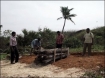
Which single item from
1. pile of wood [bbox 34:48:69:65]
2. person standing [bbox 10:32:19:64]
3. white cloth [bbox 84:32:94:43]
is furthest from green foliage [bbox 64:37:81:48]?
person standing [bbox 10:32:19:64]

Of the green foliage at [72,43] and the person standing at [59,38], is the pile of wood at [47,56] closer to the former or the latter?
the person standing at [59,38]

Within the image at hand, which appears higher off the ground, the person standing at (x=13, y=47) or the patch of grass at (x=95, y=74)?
the person standing at (x=13, y=47)

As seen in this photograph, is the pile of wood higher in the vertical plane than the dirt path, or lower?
higher

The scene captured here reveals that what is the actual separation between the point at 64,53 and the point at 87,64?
237cm

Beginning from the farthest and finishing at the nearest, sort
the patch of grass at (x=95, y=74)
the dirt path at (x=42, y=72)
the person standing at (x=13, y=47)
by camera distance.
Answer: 1. the person standing at (x=13, y=47)
2. the dirt path at (x=42, y=72)
3. the patch of grass at (x=95, y=74)

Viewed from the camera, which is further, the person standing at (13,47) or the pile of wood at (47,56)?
the person standing at (13,47)

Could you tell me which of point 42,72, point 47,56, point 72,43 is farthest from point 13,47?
point 72,43

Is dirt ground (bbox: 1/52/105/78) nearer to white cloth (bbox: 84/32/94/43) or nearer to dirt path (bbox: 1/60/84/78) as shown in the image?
dirt path (bbox: 1/60/84/78)

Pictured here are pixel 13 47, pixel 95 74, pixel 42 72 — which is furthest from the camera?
pixel 13 47

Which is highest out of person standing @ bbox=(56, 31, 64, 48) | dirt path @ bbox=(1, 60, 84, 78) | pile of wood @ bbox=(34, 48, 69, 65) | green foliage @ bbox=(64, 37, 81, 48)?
person standing @ bbox=(56, 31, 64, 48)

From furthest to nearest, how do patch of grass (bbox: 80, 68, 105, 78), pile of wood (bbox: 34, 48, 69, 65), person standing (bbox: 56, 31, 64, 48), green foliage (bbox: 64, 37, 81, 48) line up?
1. green foliage (bbox: 64, 37, 81, 48)
2. person standing (bbox: 56, 31, 64, 48)
3. pile of wood (bbox: 34, 48, 69, 65)
4. patch of grass (bbox: 80, 68, 105, 78)

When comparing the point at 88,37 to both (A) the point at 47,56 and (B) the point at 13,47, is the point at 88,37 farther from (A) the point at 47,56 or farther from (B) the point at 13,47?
(B) the point at 13,47

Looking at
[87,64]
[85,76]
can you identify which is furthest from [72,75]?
[87,64]

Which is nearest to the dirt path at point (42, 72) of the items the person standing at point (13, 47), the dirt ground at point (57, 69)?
the dirt ground at point (57, 69)
